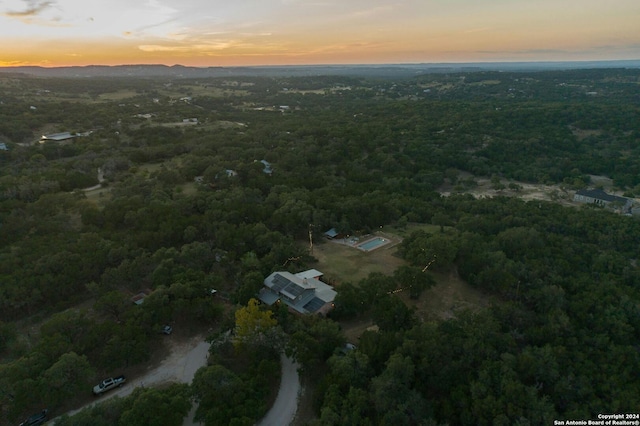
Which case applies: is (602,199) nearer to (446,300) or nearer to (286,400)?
(446,300)

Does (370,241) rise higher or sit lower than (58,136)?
lower

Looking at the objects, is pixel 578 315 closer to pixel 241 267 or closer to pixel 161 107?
pixel 241 267

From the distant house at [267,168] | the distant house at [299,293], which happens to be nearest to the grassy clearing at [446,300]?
the distant house at [299,293]

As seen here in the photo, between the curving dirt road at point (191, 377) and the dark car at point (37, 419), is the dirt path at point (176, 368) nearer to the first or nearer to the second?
the curving dirt road at point (191, 377)

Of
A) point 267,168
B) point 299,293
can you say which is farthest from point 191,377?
point 267,168

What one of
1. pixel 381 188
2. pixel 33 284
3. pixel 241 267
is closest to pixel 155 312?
pixel 241 267

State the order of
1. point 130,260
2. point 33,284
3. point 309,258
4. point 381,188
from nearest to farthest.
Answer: point 33,284, point 130,260, point 309,258, point 381,188

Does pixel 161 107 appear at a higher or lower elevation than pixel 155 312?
higher
